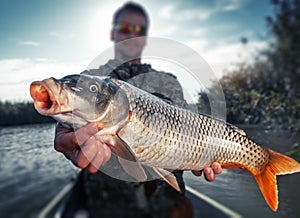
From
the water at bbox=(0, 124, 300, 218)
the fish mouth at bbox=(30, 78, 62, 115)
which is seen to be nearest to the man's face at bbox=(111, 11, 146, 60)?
the fish mouth at bbox=(30, 78, 62, 115)

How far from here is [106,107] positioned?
124 cm

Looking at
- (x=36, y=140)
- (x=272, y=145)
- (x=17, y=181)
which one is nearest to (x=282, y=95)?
(x=272, y=145)

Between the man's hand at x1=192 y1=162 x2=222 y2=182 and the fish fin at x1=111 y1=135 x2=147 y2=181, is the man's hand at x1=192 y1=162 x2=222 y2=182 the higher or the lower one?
the lower one

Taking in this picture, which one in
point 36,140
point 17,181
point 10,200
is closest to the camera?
point 10,200

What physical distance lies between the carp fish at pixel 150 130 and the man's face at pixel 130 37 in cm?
160

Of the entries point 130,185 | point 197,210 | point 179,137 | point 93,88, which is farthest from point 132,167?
point 197,210

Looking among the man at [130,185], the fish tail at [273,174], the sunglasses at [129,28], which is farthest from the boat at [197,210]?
the sunglasses at [129,28]

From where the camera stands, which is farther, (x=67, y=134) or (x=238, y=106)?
(x=238, y=106)

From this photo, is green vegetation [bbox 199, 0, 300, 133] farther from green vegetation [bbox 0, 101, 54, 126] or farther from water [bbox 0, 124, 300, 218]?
green vegetation [bbox 0, 101, 54, 126]

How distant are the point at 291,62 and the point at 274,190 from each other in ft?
11.1

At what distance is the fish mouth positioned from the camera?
37.9 inches

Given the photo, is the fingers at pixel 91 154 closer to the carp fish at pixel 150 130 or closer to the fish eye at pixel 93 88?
the carp fish at pixel 150 130

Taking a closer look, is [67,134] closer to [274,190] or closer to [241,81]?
[274,190]

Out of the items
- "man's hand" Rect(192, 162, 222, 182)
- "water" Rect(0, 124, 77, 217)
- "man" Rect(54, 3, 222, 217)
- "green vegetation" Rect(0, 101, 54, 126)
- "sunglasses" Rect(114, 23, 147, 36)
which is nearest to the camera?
"man's hand" Rect(192, 162, 222, 182)
